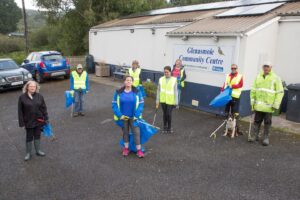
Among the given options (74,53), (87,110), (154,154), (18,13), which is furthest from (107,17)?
(18,13)

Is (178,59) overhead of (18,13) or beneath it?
beneath

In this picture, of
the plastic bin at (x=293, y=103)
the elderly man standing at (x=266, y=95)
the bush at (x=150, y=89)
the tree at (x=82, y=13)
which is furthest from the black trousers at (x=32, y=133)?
the tree at (x=82, y=13)

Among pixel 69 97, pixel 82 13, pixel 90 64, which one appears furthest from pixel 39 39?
pixel 69 97

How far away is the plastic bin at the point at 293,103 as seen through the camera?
26.8 feet

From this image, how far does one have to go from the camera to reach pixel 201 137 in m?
7.28

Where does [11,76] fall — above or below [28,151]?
above

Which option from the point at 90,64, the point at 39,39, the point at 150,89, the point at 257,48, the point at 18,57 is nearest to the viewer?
the point at 257,48

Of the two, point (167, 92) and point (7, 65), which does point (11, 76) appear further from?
point (167, 92)

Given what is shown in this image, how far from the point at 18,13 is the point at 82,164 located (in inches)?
3531

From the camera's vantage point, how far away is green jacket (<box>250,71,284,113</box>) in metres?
6.37

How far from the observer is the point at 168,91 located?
725 cm

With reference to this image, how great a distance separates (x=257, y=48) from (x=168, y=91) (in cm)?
336

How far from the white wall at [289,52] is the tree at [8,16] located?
82466mm

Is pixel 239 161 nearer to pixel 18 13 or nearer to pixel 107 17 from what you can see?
pixel 107 17
